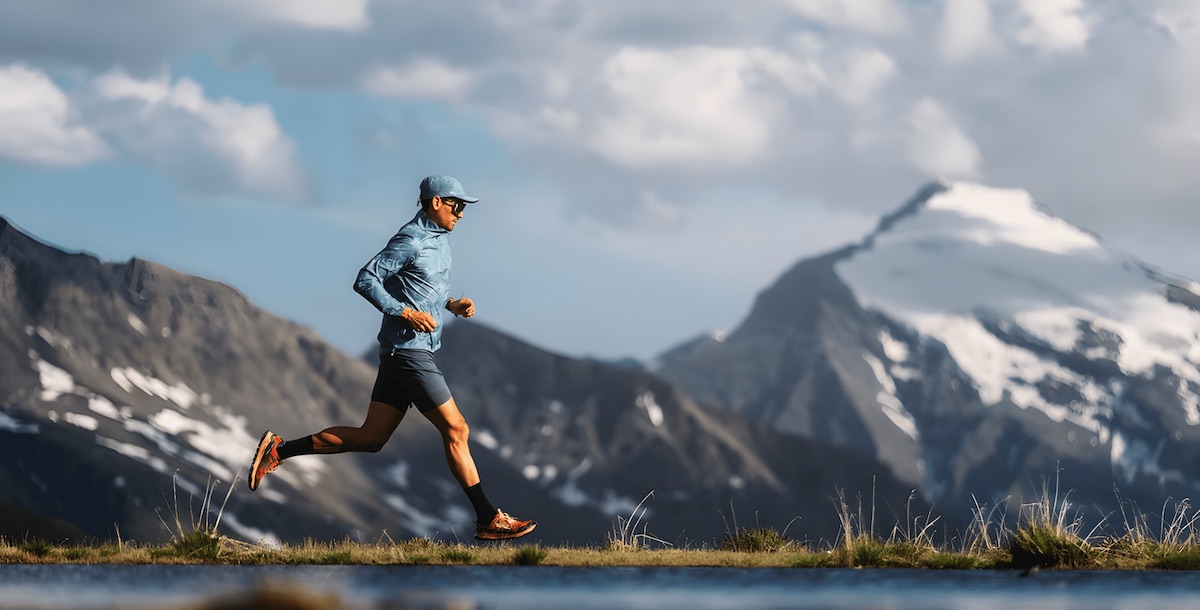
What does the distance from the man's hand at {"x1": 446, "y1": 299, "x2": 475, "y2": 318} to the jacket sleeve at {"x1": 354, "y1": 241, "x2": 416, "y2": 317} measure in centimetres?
40

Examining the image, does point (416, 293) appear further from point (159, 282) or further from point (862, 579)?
point (159, 282)

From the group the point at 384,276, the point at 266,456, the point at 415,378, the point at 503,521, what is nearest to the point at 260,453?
the point at 266,456

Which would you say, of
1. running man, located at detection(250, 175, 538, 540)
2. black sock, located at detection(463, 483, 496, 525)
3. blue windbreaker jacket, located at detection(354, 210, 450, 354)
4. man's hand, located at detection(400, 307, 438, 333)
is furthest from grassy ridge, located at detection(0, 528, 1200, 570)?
man's hand, located at detection(400, 307, 438, 333)

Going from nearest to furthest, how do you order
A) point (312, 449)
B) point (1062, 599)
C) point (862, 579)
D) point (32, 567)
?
point (1062, 599), point (862, 579), point (32, 567), point (312, 449)

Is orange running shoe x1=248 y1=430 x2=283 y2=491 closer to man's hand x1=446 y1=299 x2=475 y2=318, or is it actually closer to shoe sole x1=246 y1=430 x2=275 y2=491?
shoe sole x1=246 y1=430 x2=275 y2=491

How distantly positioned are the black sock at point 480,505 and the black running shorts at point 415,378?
0.80m

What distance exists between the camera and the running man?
13117 mm

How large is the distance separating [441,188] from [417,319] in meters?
1.28

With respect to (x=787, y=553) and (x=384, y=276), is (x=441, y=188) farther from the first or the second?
(x=787, y=553)

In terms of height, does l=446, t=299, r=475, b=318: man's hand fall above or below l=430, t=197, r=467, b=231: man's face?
below

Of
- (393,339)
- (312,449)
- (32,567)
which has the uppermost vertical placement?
(393,339)

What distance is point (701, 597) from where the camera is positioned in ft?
34.1

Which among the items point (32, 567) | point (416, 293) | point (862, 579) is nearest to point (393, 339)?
point (416, 293)

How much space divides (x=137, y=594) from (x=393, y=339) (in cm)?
361
